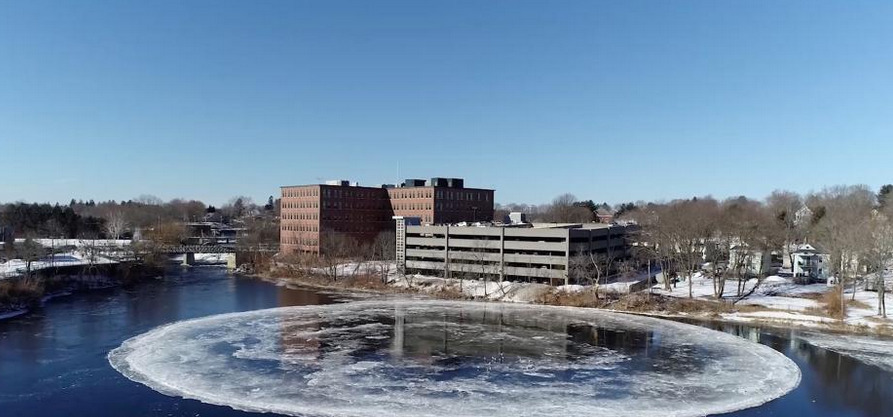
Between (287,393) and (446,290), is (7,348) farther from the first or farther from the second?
(446,290)

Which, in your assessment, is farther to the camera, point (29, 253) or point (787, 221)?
point (787, 221)

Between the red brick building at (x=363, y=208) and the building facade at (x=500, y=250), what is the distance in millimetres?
18886

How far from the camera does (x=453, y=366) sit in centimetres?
3341

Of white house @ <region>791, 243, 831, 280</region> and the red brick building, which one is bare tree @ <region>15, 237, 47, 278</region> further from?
white house @ <region>791, 243, 831, 280</region>

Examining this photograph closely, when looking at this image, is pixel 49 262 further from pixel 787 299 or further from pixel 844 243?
pixel 844 243

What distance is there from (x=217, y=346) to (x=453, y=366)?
15.0 meters

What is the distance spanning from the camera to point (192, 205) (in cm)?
19288

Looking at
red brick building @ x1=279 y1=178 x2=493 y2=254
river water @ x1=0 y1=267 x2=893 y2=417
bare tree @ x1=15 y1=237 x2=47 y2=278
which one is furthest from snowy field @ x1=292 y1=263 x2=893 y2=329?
bare tree @ x1=15 y1=237 x2=47 y2=278

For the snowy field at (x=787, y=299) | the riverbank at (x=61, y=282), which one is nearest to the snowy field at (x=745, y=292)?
the snowy field at (x=787, y=299)

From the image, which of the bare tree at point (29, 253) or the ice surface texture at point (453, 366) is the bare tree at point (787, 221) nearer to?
the ice surface texture at point (453, 366)

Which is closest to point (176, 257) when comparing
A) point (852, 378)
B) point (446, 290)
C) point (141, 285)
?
point (141, 285)

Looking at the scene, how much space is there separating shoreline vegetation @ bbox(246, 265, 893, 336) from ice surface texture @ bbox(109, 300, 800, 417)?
5.57 m

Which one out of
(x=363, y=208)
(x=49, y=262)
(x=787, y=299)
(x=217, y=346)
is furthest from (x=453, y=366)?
(x=363, y=208)

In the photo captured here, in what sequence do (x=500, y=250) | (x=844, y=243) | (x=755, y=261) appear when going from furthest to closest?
(x=755, y=261), (x=500, y=250), (x=844, y=243)
